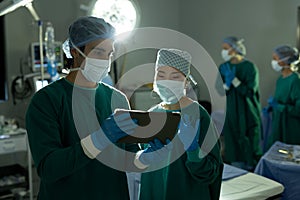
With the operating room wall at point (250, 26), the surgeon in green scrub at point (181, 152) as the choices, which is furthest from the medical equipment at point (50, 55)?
the operating room wall at point (250, 26)

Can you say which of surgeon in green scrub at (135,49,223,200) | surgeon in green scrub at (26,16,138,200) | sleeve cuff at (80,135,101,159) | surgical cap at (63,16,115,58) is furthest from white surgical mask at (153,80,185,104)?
sleeve cuff at (80,135,101,159)

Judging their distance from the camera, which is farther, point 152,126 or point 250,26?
point 250,26

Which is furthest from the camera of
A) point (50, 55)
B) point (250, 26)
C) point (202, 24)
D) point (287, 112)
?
point (202, 24)

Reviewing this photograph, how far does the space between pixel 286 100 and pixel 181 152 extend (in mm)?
2320

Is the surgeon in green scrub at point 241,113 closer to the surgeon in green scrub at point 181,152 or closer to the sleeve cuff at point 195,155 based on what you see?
the surgeon in green scrub at point 181,152

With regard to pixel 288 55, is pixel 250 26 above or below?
above

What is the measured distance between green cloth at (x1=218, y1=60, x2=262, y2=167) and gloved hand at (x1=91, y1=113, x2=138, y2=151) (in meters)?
2.85

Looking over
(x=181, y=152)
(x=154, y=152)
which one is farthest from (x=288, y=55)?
(x=154, y=152)

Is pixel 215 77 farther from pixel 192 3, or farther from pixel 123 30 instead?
pixel 123 30

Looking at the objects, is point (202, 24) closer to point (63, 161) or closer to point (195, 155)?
point (195, 155)

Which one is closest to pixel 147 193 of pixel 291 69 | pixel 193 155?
pixel 193 155

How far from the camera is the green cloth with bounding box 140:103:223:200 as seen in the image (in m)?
1.56

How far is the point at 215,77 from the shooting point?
4980mm

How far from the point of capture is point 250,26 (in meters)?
4.55
